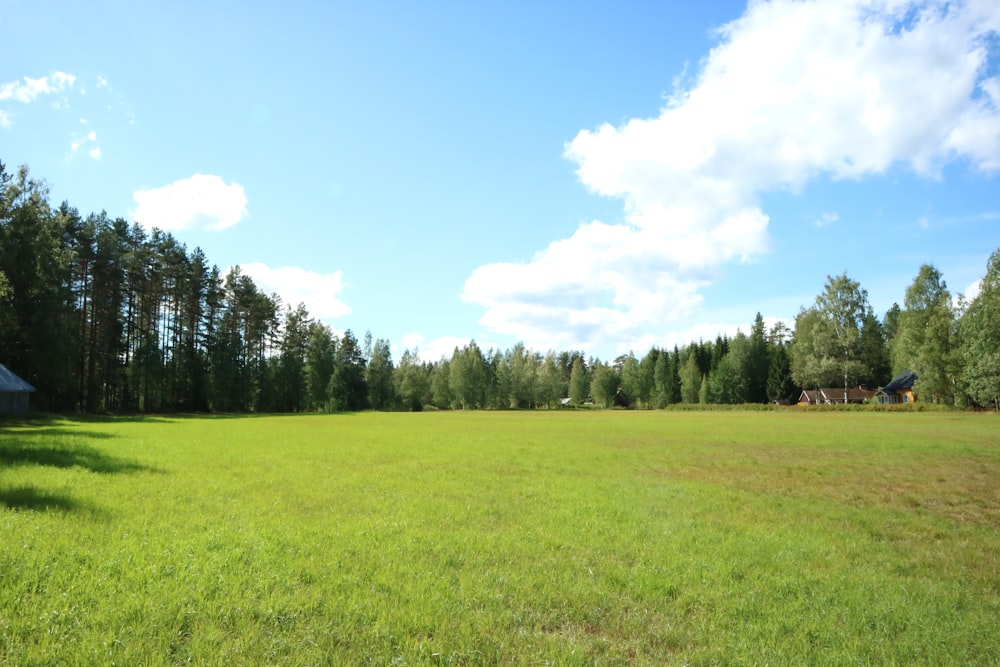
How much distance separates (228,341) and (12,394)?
39.4 meters

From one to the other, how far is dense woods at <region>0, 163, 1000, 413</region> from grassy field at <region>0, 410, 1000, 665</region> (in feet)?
135

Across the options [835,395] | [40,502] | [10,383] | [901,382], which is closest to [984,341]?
[901,382]

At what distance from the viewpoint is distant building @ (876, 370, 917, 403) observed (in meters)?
91.4

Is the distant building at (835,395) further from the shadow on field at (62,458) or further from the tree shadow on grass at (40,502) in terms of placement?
the tree shadow on grass at (40,502)

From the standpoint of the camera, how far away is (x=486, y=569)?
8102 mm

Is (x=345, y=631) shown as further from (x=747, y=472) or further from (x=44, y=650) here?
(x=747, y=472)

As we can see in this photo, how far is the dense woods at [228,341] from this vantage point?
4931cm

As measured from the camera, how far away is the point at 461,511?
1212 centimetres

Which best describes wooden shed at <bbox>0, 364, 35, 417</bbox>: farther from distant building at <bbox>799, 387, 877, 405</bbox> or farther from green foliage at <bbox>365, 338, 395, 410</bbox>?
distant building at <bbox>799, 387, 877, 405</bbox>

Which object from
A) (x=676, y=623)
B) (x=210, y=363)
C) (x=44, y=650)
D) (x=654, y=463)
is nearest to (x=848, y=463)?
(x=654, y=463)

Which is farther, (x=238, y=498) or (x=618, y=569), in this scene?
(x=238, y=498)

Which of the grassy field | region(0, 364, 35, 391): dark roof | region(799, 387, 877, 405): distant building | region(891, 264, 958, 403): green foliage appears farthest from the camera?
region(799, 387, 877, 405): distant building

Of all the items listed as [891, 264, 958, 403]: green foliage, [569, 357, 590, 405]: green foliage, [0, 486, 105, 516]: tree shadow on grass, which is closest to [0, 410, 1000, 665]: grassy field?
[0, 486, 105, 516]: tree shadow on grass

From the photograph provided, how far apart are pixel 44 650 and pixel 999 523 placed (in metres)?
17.7
